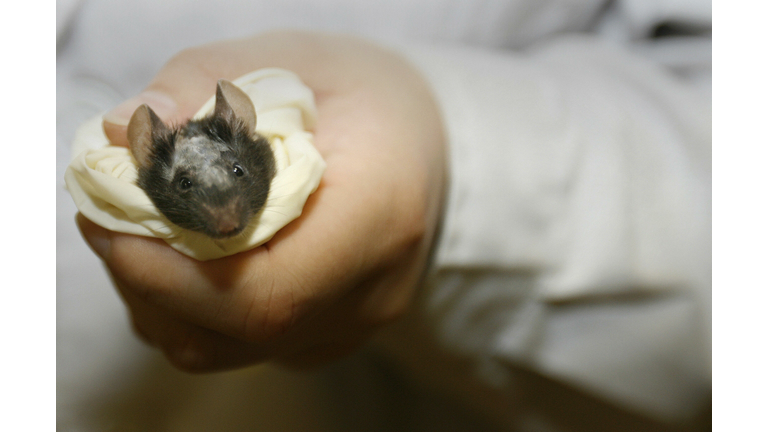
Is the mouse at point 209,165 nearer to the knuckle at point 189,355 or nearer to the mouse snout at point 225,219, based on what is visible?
the mouse snout at point 225,219

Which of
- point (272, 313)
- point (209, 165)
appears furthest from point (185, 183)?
point (272, 313)

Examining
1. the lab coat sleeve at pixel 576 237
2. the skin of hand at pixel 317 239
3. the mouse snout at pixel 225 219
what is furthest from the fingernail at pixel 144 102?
the lab coat sleeve at pixel 576 237

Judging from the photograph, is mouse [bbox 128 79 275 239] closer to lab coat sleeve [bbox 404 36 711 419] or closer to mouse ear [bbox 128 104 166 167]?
mouse ear [bbox 128 104 166 167]

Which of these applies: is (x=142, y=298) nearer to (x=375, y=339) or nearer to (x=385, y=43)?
(x=375, y=339)

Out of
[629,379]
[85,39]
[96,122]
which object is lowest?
[629,379]

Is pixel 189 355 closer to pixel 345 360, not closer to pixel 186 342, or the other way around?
pixel 186 342

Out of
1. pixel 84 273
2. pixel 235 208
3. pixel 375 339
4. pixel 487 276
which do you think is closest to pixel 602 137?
pixel 487 276
